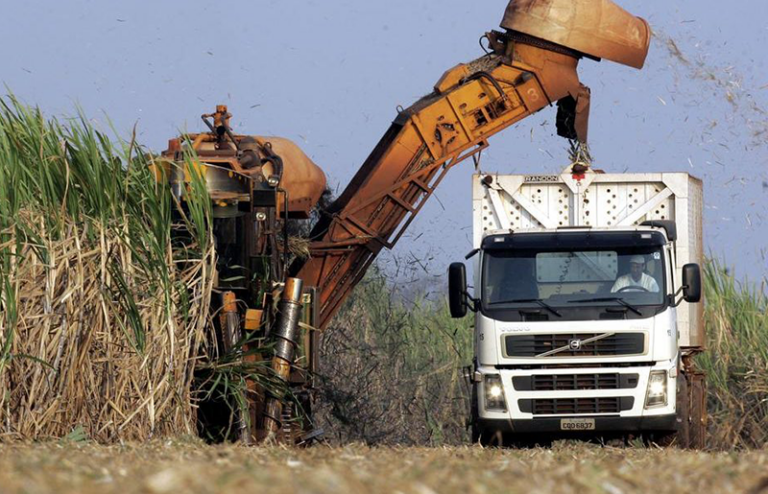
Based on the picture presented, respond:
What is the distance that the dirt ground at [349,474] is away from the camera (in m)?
5.32

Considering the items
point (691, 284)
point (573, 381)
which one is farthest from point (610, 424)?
point (691, 284)

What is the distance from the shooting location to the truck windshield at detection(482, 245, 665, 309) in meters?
12.5

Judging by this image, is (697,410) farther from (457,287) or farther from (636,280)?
(457,287)

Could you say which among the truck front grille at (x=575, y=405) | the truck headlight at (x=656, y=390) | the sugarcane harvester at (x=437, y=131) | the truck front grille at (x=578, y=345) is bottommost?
the truck front grille at (x=575, y=405)

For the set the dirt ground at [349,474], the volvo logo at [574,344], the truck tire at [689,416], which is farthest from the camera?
the truck tire at [689,416]

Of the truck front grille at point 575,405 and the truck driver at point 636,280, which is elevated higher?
the truck driver at point 636,280

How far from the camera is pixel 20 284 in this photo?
10.3 metres

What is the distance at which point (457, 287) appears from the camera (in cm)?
1279

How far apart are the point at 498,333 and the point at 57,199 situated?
4.31 metres

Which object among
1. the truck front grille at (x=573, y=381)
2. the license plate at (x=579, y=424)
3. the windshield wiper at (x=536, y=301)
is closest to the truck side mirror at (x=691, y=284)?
the truck front grille at (x=573, y=381)

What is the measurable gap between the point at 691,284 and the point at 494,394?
213 cm

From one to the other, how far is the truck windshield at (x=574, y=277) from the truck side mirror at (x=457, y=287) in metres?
0.21

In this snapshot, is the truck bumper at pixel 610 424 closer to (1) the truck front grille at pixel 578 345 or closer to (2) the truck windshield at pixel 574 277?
(1) the truck front grille at pixel 578 345

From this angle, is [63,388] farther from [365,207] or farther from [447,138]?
[447,138]
